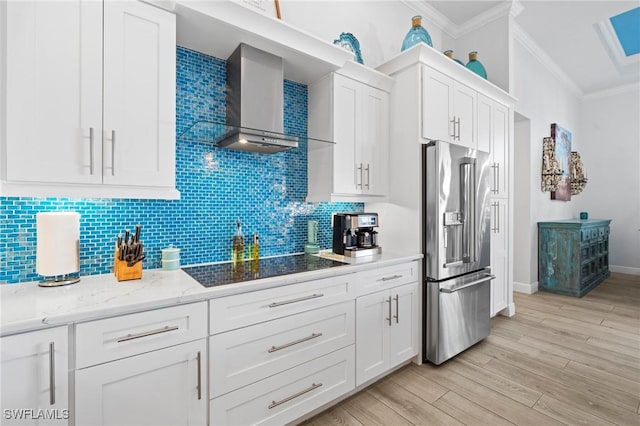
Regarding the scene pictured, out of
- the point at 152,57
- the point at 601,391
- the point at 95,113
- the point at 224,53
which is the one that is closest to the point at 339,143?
the point at 224,53

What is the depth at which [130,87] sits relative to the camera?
1484mm

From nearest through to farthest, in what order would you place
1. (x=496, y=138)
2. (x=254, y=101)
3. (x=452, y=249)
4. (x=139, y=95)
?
(x=139, y=95), (x=254, y=101), (x=452, y=249), (x=496, y=138)

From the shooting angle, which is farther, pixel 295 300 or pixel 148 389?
pixel 295 300

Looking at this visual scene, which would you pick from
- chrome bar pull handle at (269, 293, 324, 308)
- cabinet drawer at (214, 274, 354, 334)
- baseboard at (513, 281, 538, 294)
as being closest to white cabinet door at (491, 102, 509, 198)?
baseboard at (513, 281, 538, 294)

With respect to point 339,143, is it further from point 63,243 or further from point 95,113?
point 63,243

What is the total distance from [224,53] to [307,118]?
2.61 feet

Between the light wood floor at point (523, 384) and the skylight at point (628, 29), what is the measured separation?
3.67 metres

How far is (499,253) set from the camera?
3.42m

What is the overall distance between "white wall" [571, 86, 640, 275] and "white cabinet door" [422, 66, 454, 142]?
524 centimetres

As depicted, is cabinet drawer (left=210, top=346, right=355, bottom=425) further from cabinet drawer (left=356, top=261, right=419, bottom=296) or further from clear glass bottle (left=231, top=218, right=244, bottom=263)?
clear glass bottle (left=231, top=218, right=244, bottom=263)

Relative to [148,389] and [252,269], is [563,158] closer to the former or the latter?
[252,269]

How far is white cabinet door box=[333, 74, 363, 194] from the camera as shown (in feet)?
7.59

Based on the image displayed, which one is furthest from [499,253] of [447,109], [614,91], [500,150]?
[614,91]

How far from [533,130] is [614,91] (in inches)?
123
